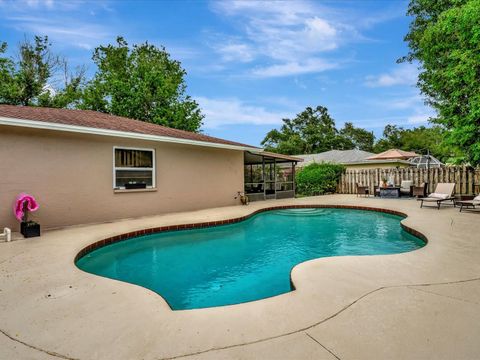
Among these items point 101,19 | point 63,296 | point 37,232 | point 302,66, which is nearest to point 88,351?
point 63,296

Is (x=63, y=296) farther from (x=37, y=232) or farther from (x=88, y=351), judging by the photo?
(x=37, y=232)

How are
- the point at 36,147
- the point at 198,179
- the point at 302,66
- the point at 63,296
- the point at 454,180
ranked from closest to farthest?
1. the point at 63,296
2. the point at 36,147
3. the point at 198,179
4. the point at 454,180
5. the point at 302,66

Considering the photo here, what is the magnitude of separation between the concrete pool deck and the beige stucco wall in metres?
3.47

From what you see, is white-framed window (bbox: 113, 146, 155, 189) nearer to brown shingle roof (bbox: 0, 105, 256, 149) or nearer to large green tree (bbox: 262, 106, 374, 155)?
brown shingle roof (bbox: 0, 105, 256, 149)

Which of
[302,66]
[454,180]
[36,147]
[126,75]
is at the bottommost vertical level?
[454,180]

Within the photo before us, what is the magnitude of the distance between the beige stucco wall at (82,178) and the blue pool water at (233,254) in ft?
Answer: 7.42

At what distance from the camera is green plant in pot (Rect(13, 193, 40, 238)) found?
628 centimetres

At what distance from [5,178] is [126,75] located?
2398cm

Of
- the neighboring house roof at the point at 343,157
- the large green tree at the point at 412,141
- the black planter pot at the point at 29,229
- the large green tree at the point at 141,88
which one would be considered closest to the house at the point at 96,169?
the black planter pot at the point at 29,229

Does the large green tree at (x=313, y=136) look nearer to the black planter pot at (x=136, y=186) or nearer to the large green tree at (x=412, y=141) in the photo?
the large green tree at (x=412, y=141)

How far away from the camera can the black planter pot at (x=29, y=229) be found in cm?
625

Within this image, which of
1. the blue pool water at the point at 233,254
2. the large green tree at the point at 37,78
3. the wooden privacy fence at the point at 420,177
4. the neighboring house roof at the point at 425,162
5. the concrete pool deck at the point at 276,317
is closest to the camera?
the concrete pool deck at the point at 276,317

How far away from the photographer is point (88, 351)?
2133 millimetres

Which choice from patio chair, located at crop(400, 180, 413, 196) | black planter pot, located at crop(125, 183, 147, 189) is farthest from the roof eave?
patio chair, located at crop(400, 180, 413, 196)
